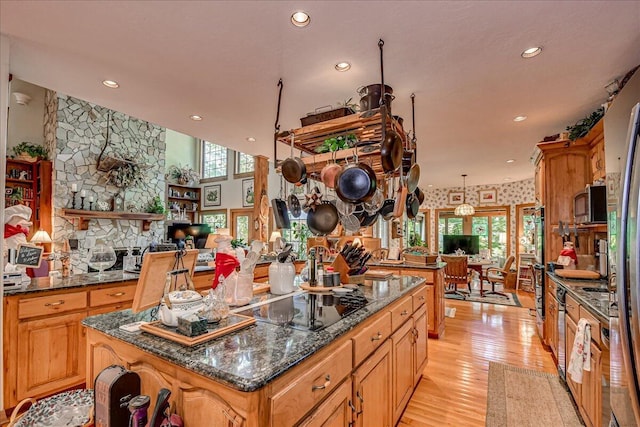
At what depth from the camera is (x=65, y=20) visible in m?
1.77

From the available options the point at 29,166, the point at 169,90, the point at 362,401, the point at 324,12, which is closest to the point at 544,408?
the point at 362,401

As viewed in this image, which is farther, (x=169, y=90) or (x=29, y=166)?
(x=29, y=166)

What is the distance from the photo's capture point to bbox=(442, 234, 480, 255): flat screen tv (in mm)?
8117

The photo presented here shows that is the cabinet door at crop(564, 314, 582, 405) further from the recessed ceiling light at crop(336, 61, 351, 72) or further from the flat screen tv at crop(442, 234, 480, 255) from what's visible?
the flat screen tv at crop(442, 234, 480, 255)

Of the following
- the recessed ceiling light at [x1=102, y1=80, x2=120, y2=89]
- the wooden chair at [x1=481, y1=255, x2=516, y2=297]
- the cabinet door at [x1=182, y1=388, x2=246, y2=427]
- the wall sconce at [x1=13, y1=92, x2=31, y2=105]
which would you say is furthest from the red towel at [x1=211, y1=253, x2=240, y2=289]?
the wall sconce at [x1=13, y1=92, x2=31, y2=105]

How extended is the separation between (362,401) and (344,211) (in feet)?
4.84

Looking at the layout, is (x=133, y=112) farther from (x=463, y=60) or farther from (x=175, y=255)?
(x=463, y=60)

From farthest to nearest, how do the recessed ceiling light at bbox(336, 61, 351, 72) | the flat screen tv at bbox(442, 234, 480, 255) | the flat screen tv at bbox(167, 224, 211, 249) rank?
the flat screen tv at bbox(167, 224, 211, 249)
the flat screen tv at bbox(442, 234, 480, 255)
the recessed ceiling light at bbox(336, 61, 351, 72)

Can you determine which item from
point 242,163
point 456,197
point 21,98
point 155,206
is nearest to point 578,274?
point 456,197

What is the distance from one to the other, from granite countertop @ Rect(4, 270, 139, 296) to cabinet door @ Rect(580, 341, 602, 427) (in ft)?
11.2

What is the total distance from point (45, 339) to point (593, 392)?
3707mm

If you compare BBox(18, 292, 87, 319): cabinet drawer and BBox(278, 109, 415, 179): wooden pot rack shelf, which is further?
BBox(18, 292, 87, 319): cabinet drawer

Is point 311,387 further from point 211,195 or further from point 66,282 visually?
point 211,195

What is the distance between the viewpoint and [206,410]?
3.16 ft
